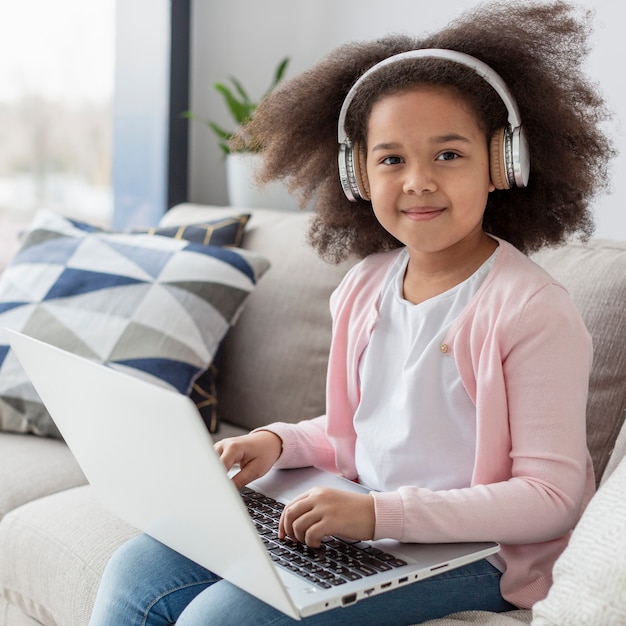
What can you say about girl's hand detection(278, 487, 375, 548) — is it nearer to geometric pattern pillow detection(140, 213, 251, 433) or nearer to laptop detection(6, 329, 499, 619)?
laptop detection(6, 329, 499, 619)

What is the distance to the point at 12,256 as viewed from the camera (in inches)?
84.5

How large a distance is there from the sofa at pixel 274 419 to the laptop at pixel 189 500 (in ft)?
0.50

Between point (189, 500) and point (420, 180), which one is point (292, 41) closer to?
point (420, 180)

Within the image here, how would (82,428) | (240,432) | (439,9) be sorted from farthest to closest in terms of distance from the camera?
(439,9) < (240,432) < (82,428)

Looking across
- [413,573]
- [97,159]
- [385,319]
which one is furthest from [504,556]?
[97,159]

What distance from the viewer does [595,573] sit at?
0.81 metres

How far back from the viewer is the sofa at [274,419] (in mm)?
844

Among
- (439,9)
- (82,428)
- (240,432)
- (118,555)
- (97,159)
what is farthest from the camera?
(97,159)

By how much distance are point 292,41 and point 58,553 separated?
1.67 m

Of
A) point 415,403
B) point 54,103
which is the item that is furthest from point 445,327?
point 54,103

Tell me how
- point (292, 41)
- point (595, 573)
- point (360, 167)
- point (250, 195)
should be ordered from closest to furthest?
1. point (595, 573)
2. point (360, 167)
3. point (250, 195)
4. point (292, 41)

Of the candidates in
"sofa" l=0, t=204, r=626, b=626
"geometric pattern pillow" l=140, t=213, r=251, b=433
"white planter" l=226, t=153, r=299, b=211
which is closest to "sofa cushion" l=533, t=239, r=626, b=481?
"sofa" l=0, t=204, r=626, b=626

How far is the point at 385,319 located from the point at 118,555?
1.51 feet

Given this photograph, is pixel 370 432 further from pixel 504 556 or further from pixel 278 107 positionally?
pixel 278 107
